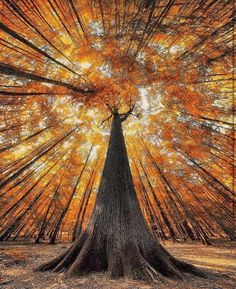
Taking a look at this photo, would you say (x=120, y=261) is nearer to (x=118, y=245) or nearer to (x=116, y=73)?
(x=118, y=245)

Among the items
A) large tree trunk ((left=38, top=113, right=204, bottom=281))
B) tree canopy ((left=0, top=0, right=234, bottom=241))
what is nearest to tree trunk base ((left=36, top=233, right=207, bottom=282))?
large tree trunk ((left=38, top=113, right=204, bottom=281))

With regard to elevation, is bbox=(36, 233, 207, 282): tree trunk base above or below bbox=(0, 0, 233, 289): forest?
below

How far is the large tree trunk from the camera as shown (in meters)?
4.69

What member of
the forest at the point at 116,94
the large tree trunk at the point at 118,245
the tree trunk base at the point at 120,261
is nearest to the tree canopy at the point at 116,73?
the forest at the point at 116,94

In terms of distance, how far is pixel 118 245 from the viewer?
16.6ft

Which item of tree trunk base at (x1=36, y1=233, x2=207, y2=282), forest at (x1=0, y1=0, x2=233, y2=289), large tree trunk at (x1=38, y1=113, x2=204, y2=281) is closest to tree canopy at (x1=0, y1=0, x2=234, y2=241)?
forest at (x1=0, y1=0, x2=233, y2=289)

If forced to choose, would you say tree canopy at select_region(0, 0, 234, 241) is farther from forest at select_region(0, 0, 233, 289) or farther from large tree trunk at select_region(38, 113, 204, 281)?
large tree trunk at select_region(38, 113, 204, 281)

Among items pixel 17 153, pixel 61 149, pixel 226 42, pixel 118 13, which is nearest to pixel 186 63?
pixel 226 42

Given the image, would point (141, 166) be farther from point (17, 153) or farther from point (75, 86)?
point (75, 86)

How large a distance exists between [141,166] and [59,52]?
1144 centimetres

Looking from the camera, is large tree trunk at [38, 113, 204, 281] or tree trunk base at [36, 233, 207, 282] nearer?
tree trunk base at [36, 233, 207, 282]

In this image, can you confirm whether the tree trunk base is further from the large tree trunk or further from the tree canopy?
the tree canopy

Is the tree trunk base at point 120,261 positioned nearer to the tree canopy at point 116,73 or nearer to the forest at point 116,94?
the forest at point 116,94

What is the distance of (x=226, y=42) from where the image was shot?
5.16 meters
